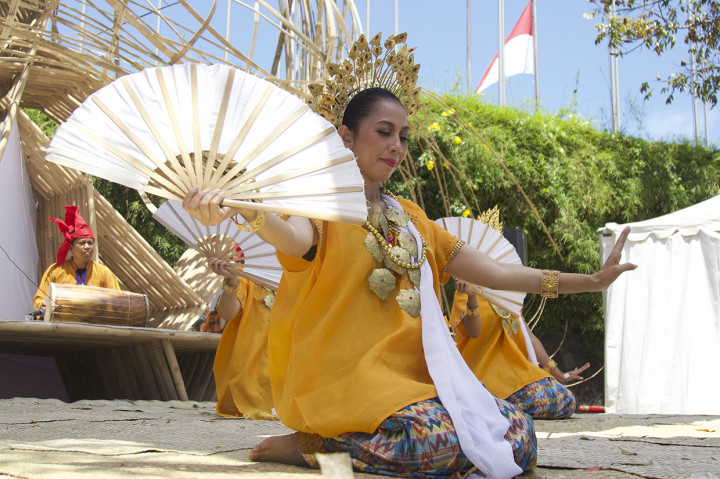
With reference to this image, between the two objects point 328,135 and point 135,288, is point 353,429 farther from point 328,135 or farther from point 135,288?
point 135,288

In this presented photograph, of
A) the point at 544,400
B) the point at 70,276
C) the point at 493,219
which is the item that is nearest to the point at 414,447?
the point at 544,400

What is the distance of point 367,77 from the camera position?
2229mm

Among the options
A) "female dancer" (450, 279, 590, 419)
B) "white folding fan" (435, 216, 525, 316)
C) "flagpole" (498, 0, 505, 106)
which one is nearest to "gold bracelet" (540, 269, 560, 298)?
"female dancer" (450, 279, 590, 419)

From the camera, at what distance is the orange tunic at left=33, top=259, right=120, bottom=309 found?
5.18 meters

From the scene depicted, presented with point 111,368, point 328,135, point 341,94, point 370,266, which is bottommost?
point 111,368

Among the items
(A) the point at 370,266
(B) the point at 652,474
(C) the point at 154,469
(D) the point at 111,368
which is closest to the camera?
(C) the point at 154,469

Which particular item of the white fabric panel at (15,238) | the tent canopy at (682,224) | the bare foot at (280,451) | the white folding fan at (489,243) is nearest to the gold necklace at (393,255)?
the bare foot at (280,451)

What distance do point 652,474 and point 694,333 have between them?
4.51 meters

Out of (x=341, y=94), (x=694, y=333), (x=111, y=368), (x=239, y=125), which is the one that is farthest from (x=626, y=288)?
(x=239, y=125)

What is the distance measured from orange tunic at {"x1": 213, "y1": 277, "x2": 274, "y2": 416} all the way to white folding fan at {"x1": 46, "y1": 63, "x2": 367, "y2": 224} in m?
2.52

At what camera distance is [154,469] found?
5.00 ft

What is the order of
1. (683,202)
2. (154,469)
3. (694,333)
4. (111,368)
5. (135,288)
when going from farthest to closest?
(683,202)
(135,288)
(694,333)
(111,368)
(154,469)

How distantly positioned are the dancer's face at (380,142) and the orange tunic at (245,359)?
2273 millimetres

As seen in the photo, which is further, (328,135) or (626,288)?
(626,288)
